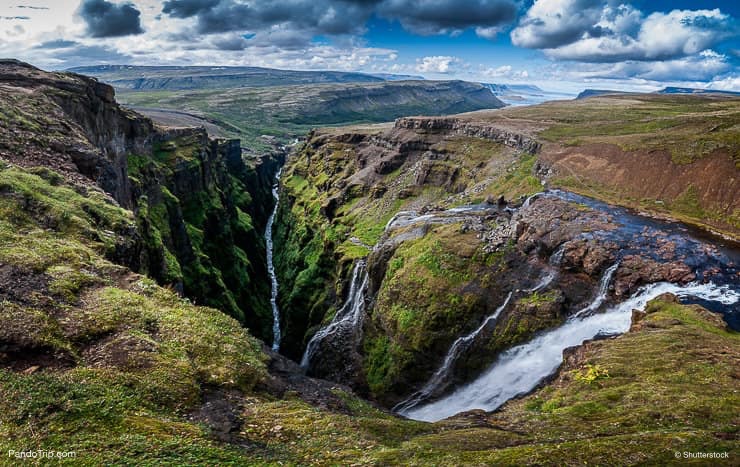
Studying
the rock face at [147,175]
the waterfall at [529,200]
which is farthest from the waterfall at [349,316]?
the waterfall at [529,200]

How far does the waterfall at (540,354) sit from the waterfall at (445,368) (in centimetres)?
184

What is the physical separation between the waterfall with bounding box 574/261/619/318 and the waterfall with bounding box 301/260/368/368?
25774 millimetres

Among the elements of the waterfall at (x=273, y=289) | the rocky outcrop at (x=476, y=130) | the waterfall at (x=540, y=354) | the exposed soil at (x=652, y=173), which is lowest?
the waterfall at (x=273, y=289)

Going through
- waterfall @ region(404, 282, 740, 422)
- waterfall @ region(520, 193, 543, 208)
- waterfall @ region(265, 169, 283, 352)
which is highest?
waterfall @ region(520, 193, 543, 208)

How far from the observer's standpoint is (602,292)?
37.8 m

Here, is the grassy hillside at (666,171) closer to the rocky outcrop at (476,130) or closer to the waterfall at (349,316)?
the rocky outcrop at (476,130)

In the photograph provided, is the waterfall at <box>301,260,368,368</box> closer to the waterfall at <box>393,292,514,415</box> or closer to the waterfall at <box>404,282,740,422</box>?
the waterfall at <box>393,292,514,415</box>

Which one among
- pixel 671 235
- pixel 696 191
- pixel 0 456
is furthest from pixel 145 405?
pixel 696 191

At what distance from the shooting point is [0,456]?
479 inches

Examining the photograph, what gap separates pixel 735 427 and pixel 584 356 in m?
12.6

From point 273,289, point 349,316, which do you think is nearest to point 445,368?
point 349,316

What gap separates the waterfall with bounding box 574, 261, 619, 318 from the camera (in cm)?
3703

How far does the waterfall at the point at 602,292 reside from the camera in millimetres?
37031

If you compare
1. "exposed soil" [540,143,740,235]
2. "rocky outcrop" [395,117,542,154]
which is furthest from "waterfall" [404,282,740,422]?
"rocky outcrop" [395,117,542,154]
